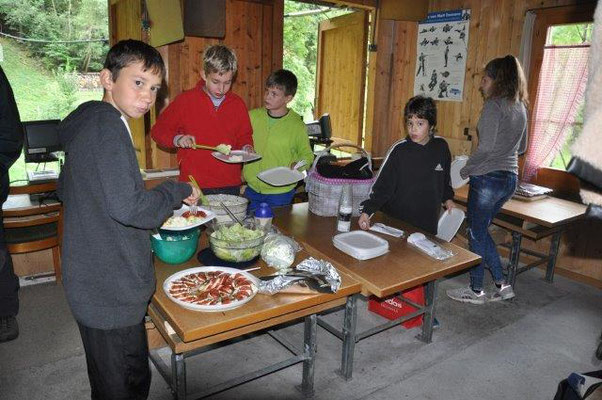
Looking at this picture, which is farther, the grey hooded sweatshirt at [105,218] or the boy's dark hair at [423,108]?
the boy's dark hair at [423,108]

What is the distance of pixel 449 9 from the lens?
15.8ft

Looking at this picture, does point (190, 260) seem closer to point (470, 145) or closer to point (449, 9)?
point (470, 145)

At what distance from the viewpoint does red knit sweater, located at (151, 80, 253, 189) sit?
273 cm

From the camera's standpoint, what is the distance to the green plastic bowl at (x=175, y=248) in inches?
74.5

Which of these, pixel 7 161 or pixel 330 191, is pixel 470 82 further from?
pixel 7 161

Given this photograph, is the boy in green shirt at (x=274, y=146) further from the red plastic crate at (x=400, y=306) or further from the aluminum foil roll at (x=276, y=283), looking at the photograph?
the aluminum foil roll at (x=276, y=283)

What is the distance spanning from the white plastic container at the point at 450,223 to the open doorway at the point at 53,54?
19.4 feet

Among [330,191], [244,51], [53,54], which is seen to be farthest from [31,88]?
[330,191]

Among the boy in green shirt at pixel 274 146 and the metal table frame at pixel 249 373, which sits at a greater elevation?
the boy in green shirt at pixel 274 146

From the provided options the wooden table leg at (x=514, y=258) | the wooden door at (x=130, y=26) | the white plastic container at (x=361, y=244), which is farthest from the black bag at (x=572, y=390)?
the wooden door at (x=130, y=26)

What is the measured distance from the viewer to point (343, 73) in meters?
5.71

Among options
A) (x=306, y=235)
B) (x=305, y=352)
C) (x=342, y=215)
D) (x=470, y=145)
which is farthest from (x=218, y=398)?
(x=470, y=145)

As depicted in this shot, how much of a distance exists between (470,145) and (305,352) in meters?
3.29

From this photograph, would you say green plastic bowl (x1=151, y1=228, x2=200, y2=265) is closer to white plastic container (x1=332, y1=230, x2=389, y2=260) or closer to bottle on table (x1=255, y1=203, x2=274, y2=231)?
bottle on table (x1=255, y1=203, x2=274, y2=231)
